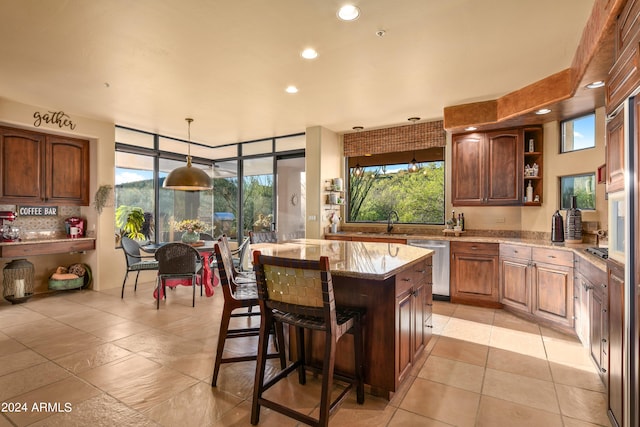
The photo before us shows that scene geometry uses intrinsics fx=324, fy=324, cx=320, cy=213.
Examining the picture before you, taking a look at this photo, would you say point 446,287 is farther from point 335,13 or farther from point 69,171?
point 69,171

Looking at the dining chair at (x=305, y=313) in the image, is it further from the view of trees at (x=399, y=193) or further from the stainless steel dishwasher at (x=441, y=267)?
the view of trees at (x=399, y=193)

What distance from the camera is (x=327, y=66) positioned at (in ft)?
10.6

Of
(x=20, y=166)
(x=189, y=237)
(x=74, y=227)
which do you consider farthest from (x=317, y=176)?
(x=20, y=166)

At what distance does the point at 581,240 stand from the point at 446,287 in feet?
5.37

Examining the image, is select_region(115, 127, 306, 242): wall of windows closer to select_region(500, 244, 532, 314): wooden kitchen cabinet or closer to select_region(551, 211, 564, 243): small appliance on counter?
select_region(500, 244, 532, 314): wooden kitchen cabinet

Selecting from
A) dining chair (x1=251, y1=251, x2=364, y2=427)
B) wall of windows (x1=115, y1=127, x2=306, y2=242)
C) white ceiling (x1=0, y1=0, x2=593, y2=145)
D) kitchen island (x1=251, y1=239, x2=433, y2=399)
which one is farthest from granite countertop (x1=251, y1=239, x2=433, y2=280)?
wall of windows (x1=115, y1=127, x2=306, y2=242)

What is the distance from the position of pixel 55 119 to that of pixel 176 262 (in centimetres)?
278

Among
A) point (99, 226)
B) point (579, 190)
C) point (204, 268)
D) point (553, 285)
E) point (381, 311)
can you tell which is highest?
point (579, 190)

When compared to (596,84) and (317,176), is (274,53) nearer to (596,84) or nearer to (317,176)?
(317,176)

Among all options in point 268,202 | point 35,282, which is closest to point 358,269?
point 268,202

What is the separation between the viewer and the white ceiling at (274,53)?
7.72 ft

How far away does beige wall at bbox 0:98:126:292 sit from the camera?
5.00m

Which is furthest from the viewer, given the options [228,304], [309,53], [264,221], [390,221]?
[264,221]

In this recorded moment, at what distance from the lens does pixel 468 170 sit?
457cm
